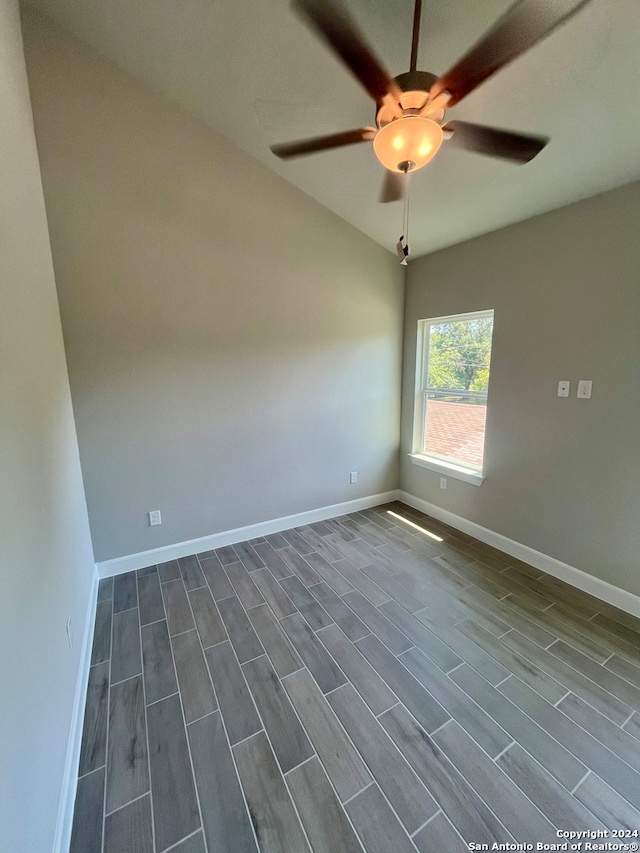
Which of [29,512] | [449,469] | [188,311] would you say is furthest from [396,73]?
[449,469]

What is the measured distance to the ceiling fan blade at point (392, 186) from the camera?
1631 mm

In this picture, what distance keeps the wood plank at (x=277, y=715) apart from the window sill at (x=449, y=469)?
83.8 inches

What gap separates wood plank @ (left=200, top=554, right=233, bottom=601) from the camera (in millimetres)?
2297

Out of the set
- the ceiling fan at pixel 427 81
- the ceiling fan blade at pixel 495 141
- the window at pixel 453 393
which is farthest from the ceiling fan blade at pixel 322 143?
the window at pixel 453 393

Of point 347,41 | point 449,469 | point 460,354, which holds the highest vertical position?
point 347,41

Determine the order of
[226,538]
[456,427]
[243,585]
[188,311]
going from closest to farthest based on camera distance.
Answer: [243,585] → [188,311] → [226,538] → [456,427]

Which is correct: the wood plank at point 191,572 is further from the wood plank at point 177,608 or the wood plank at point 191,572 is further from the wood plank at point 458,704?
the wood plank at point 458,704

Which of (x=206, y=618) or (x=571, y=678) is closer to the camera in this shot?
(x=571, y=678)

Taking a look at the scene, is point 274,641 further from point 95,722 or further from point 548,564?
point 548,564

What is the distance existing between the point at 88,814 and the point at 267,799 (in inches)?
24.2

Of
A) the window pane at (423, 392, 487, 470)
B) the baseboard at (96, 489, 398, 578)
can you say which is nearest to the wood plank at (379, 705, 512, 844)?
the baseboard at (96, 489, 398, 578)

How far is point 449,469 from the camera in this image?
124 inches

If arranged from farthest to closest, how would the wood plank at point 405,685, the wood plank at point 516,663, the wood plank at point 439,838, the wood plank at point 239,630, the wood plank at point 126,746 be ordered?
the wood plank at point 239,630
the wood plank at point 516,663
the wood plank at point 405,685
the wood plank at point 126,746
the wood plank at point 439,838

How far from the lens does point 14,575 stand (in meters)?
0.95
